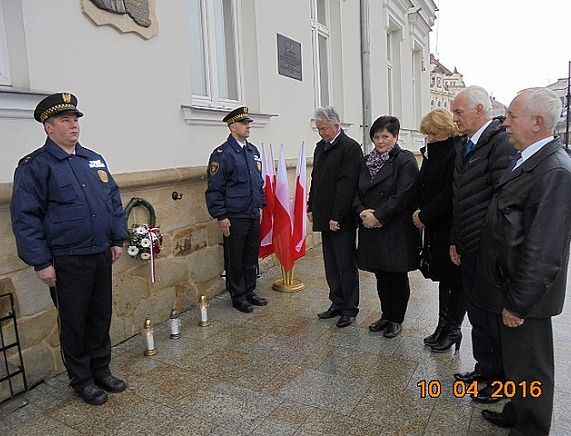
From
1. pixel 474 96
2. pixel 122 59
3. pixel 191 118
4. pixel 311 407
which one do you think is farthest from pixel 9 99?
pixel 474 96

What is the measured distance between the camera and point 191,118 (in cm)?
422

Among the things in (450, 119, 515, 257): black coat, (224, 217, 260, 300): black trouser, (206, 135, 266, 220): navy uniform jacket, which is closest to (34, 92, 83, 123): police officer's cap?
(206, 135, 266, 220): navy uniform jacket

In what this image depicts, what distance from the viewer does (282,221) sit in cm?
470

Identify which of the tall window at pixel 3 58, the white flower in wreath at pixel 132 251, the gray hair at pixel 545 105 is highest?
the tall window at pixel 3 58

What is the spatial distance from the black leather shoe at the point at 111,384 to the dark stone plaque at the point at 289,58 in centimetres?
415

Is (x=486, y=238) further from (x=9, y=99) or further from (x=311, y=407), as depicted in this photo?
(x=9, y=99)

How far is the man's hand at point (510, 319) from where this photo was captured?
1921 mm

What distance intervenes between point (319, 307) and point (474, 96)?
→ 240cm

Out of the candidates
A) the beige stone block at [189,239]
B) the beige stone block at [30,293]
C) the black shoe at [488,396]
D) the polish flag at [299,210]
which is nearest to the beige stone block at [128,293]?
the beige stone block at [189,239]

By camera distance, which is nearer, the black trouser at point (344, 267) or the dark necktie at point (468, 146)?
the dark necktie at point (468, 146)

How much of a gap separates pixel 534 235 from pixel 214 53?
404 centimetres

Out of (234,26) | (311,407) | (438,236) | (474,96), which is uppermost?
(234,26)

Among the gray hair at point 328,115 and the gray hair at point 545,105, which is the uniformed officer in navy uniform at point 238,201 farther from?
the gray hair at point 545,105

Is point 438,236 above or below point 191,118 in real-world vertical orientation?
below
